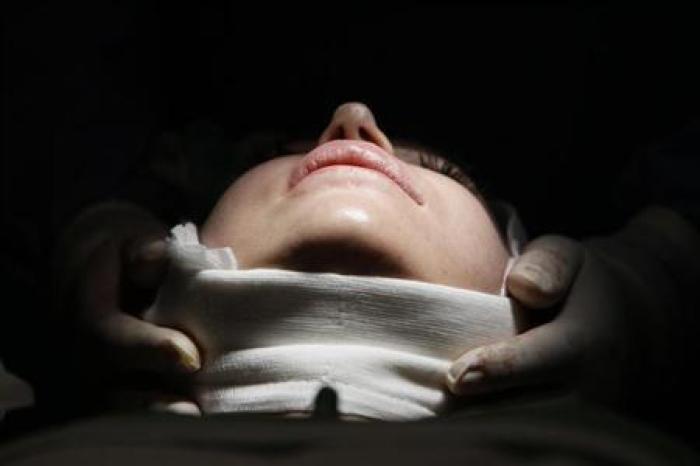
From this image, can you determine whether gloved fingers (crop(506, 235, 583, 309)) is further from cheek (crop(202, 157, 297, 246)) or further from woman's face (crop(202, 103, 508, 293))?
cheek (crop(202, 157, 297, 246))

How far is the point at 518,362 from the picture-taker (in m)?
0.84

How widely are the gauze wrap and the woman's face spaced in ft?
0.07

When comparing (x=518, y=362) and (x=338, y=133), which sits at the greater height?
(x=338, y=133)

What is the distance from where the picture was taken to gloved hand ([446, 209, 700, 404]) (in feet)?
2.76

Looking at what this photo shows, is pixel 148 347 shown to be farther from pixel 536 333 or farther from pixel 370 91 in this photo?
pixel 370 91

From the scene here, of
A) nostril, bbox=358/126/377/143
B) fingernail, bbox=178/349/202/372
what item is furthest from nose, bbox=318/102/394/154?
fingernail, bbox=178/349/202/372

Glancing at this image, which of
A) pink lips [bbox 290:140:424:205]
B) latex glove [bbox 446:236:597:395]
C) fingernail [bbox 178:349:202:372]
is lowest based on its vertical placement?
fingernail [bbox 178:349:202:372]

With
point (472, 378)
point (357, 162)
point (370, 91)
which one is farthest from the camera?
point (370, 91)

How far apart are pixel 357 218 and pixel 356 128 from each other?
16cm

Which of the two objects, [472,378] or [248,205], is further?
[248,205]

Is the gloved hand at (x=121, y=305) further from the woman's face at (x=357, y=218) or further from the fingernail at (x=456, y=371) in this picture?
the fingernail at (x=456, y=371)

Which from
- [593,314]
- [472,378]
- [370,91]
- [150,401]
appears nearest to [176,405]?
[150,401]

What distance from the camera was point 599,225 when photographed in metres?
1.24

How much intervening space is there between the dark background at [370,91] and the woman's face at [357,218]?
0.65 ft
